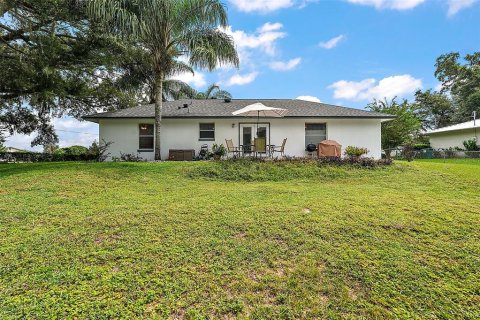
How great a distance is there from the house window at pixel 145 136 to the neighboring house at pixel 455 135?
81.0 ft

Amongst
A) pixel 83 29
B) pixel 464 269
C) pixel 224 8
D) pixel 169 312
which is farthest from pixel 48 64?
pixel 464 269

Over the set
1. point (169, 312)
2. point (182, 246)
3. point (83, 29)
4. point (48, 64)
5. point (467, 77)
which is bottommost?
point (169, 312)

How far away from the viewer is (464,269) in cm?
340

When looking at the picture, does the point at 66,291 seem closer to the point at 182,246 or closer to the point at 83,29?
the point at 182,246

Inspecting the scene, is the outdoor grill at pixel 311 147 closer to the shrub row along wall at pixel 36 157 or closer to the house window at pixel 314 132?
the house window at pixel 314 132

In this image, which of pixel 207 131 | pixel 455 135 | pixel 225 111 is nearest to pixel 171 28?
pixel 225 111

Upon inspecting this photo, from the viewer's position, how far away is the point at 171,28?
472 inches

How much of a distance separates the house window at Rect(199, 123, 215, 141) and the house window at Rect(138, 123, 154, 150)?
2.83 meters

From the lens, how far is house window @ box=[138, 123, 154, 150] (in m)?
14.6

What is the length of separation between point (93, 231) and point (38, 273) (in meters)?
1.14

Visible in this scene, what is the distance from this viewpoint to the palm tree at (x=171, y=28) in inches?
397

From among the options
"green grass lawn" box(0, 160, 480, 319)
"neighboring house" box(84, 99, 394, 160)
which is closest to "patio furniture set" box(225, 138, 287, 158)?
"neighboring house" box(84, 99, 394, 160)

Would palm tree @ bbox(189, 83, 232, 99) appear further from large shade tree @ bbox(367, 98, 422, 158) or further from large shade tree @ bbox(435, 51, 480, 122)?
large shade tree @ bbox(435, 51, 480, 122)

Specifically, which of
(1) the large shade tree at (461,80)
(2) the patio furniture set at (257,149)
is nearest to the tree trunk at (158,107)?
(2) the patio furniture set at (257,149)
